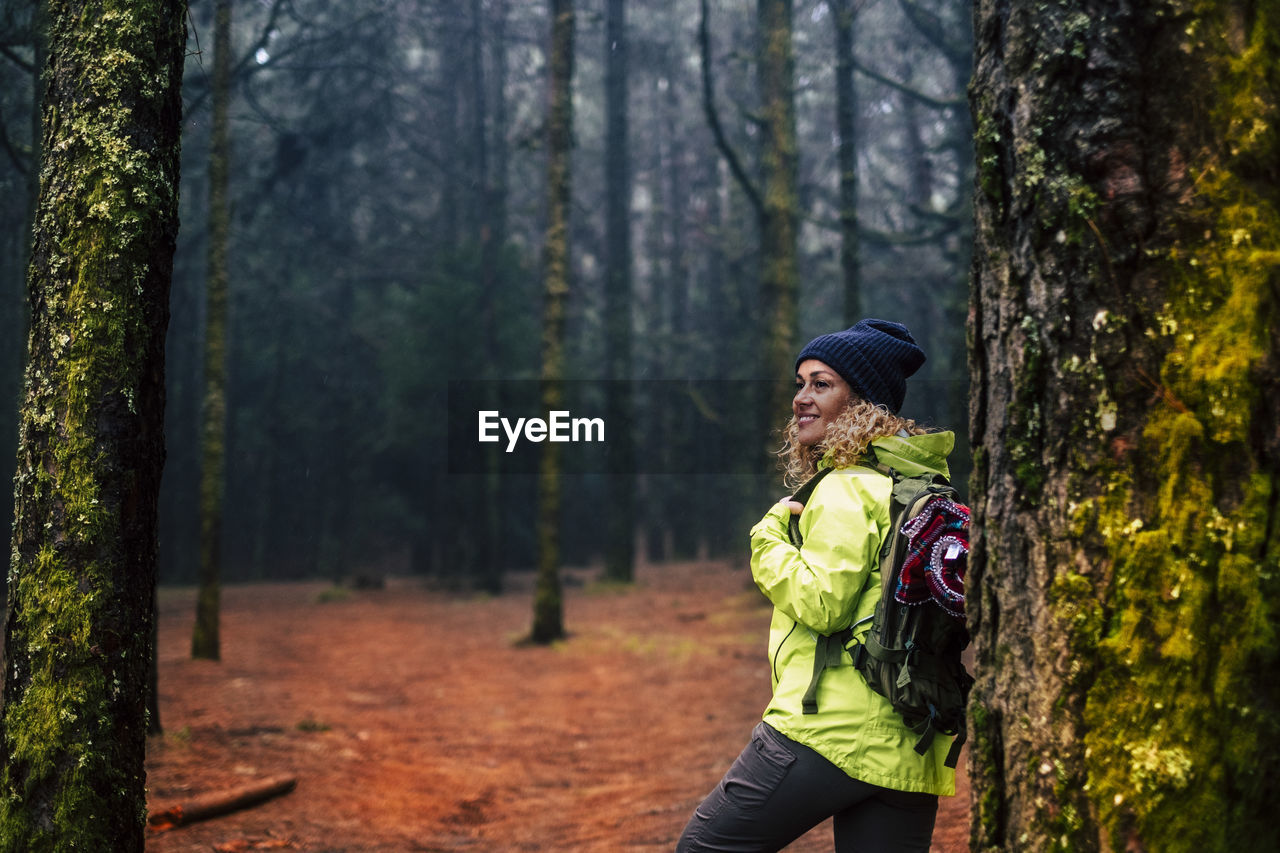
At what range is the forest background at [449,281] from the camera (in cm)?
2294

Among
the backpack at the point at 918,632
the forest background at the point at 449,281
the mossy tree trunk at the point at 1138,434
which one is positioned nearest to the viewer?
the mossy tree trunk at the point at 1138,434

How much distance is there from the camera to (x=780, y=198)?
16.1 meters

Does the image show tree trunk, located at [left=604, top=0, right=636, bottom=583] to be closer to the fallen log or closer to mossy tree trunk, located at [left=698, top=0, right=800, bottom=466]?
mossy tree trunk, located at [left=698, top=0, right=800, bottom=466]

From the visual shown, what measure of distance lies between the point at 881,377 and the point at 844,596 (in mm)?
703

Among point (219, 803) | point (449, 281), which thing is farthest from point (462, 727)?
point (449, 281)

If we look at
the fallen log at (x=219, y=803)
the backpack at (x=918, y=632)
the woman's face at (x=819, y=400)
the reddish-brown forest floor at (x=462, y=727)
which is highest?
the woman's face at (x=819, y=400)

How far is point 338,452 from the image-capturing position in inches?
1080

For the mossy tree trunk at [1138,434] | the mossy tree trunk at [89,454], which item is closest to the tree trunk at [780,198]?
the mossy tree trunk at [89,454]

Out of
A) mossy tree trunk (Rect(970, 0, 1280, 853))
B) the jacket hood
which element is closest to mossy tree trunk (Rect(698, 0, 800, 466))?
the jacket hood

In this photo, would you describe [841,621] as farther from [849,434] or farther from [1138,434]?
[1138,434]

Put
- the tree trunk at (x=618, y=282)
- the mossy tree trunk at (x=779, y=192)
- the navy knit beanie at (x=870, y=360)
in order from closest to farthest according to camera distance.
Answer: the navy knit beanie at (x=870, y=360)
the mossy tree trunk at (x=779, y=192)
the tree trunk at (x=618, y=282)

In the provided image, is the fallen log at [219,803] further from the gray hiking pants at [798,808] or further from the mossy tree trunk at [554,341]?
the mossy tree trunk at [554,341]

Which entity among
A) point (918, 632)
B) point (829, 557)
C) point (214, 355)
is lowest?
point (918, 632)

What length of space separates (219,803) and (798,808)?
199 inches
